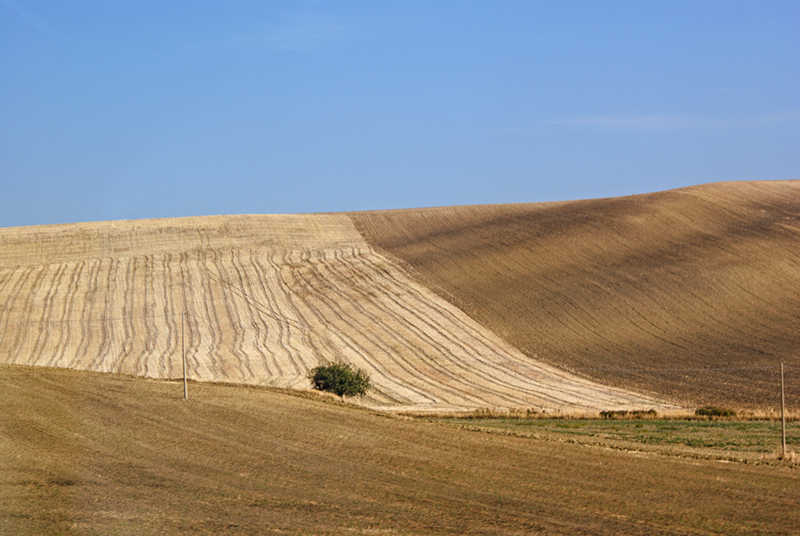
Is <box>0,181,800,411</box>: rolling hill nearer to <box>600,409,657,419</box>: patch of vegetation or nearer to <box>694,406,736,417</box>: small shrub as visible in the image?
<box>600,409,657,419</box>: patch of vegetation

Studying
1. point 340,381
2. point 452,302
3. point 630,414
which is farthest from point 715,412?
point 452,302

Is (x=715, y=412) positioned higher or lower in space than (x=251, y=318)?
lower

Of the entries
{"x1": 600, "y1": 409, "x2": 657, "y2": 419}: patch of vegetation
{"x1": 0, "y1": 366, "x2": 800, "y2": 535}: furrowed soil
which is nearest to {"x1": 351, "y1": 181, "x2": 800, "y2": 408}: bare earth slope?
{"x1": 600, "y1": 409, "x2": 657, "y2": 419}: patch of vegetation

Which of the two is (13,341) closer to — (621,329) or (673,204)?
(621,329)

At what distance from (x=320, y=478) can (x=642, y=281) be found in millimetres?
43130

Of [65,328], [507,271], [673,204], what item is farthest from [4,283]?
[673,204]

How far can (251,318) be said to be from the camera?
5306 centimetres

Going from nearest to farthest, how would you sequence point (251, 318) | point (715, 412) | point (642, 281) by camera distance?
point (715, 412) → point (251, 318) → point (642, 281)

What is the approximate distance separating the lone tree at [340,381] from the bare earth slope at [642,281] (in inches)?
470

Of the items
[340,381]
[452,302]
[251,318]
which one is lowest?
[340,381]

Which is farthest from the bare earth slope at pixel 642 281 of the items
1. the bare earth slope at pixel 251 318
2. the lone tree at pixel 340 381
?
the lone tree at pixel 340 381

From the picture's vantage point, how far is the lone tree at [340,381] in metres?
39.9

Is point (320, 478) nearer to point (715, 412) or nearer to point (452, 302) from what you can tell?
point (715, 412)

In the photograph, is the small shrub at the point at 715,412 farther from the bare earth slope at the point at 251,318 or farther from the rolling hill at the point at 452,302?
the bare earth slope at the point at 251,318
